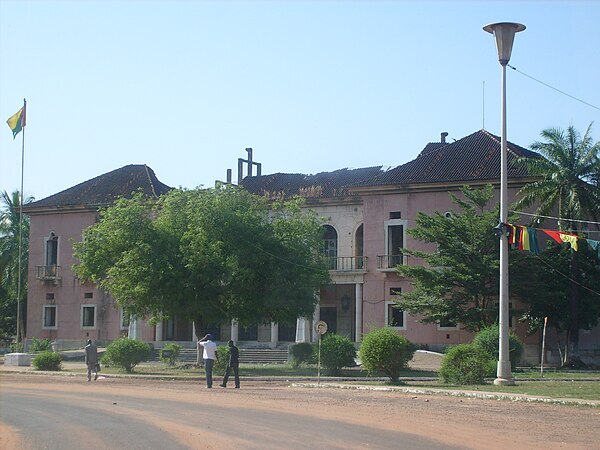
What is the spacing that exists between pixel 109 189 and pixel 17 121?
15.3 meters

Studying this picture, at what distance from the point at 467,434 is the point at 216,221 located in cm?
2537

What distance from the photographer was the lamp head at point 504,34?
2528cm

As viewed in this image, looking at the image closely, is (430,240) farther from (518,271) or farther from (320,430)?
(320,430)

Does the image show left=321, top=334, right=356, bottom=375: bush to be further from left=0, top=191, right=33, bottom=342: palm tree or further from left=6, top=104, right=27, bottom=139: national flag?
left=0, top=191, right=33, bottom=342: palm tree

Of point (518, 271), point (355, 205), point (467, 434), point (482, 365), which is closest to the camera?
point (467, 434)

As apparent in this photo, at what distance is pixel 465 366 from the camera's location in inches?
1109

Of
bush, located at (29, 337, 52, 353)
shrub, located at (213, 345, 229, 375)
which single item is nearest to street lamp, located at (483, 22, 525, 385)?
shrub, located at (213, 345, 229, 375)

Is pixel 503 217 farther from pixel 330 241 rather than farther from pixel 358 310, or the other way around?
pixel 330 241

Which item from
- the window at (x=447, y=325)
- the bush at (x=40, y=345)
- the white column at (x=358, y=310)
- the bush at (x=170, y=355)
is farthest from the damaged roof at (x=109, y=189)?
the window at (x=447, y=325)

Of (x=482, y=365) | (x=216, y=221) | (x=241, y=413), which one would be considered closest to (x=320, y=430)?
(x=241, y=413)

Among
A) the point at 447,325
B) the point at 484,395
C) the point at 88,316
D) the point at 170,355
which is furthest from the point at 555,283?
the point at 88,316

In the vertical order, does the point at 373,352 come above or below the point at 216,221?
below

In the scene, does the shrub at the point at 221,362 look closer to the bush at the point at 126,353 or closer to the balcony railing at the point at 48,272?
the bush at the point at 126,353

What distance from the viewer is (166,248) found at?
3972 cm
